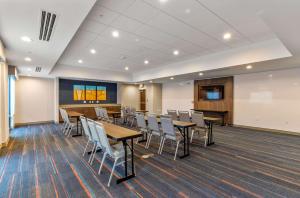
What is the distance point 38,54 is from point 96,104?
18.9ft

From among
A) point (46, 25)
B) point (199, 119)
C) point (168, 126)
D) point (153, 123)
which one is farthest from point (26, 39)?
point (199, 119)

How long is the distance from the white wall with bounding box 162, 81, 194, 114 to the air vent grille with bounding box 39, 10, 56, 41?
26.6ft

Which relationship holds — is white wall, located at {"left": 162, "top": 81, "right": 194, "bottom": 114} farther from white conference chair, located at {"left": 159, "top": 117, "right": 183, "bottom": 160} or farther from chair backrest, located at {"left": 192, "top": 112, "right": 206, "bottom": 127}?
white conference chair, located at {"left": 159, "top": 117, "right": 183, "bottom": 160}

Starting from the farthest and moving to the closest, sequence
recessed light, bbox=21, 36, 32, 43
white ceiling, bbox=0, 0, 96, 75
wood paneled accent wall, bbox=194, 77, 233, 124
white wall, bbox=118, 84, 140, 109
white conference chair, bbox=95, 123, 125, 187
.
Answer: white wall, bbox=118, 84, 140, 109, wood paneled accent wall, bbox=194, 77, 233, 124, recessed light, bbox=21, 36, 32, 43, white conference chair, bbox=95, 123, 125, 187, white ceiling, bbox=0, 0, 96, 75

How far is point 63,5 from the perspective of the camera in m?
2.17

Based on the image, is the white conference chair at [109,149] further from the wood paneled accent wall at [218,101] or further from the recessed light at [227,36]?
the wood paneled accent wall at [218,101]

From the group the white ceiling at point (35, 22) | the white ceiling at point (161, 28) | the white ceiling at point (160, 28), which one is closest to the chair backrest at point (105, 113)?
the white ceiling at point (160, 28)

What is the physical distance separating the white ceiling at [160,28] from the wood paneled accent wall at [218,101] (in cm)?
265

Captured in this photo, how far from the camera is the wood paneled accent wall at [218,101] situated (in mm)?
7879

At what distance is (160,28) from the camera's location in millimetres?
3756

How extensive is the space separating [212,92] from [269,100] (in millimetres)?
2631

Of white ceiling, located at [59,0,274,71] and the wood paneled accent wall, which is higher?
white ceiling, located at [59,0,274,71]

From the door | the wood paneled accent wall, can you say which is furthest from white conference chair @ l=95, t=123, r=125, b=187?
the door

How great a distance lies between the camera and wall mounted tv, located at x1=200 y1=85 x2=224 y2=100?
8266mm
